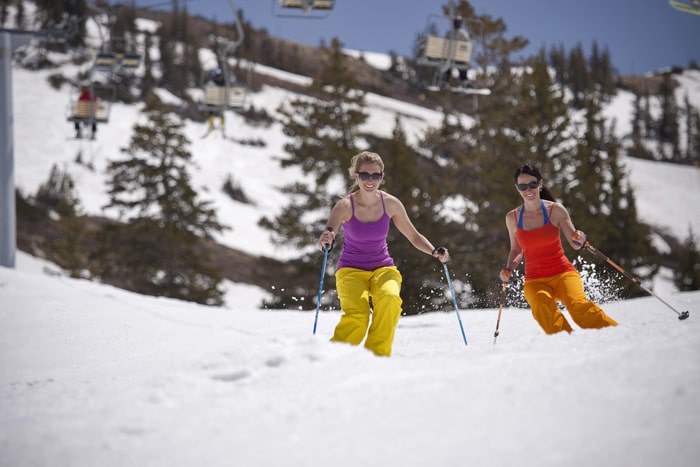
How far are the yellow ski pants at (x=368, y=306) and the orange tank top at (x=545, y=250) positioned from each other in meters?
1.32

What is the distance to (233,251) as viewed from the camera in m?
39.2

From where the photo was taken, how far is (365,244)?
5.16 meters

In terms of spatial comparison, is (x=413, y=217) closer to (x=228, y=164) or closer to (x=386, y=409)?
(x=386, y=409)

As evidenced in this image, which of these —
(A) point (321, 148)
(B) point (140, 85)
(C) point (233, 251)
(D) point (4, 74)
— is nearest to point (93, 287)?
(D) point (4, 74)

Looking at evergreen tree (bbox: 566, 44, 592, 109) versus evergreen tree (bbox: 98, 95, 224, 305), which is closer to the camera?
evergreen tree (bbox: 98, 95, 224, 305)

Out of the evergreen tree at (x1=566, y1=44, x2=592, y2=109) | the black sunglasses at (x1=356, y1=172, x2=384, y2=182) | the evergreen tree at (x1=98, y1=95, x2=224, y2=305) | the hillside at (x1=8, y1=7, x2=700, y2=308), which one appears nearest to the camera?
the black sunglasses at (x1=356, y1=172, x2=384, y2=182)

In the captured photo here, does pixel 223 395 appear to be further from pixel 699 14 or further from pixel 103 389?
pixel 699 14

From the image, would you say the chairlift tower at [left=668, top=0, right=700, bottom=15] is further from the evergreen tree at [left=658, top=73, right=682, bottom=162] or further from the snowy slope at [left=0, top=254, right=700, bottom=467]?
the evergreen tree at [left=658, top=73, right=682, bottom=162]

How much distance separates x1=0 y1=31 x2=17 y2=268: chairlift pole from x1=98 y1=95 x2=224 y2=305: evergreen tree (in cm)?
1176

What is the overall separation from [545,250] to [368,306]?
1.74 m

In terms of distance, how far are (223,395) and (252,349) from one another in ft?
2.25

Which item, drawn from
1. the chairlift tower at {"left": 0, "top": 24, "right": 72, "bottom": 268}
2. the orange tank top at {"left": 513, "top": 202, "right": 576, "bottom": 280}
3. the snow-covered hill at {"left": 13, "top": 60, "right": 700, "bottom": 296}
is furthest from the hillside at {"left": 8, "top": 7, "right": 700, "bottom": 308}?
the orange tank top at {"left": 513, "top": 202, "right": 576, "bottom": 280}

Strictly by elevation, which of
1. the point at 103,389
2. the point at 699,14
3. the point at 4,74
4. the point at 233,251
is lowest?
the point at 233,251

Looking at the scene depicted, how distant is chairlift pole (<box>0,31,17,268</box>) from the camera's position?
43.1 ft
